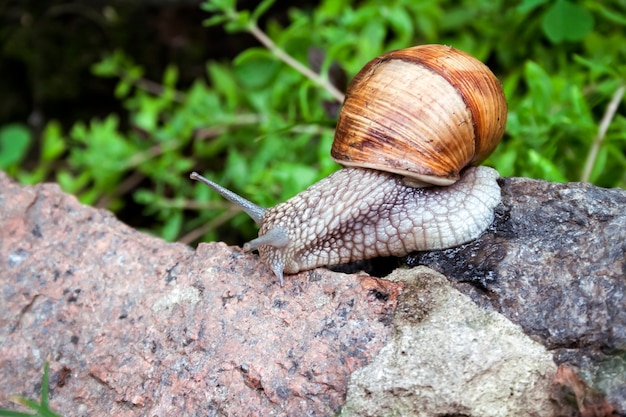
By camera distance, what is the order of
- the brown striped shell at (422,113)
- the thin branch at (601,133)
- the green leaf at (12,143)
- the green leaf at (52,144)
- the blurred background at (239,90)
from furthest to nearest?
the green leaf at (52,144)
the green leaf at (12,143)
the blurred background at (239,90)
the thin branch at (601,133)
the brown striped shell at (422,113)

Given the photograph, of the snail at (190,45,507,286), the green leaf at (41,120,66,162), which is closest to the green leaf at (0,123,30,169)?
the green leaf at (41,120,66,162)

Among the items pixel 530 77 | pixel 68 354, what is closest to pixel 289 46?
pixel 530 77

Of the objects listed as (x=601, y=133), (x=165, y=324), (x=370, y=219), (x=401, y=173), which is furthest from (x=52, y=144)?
(x=601, y=133)

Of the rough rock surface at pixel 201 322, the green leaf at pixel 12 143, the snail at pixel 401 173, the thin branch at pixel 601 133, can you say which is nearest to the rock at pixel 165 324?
the rough rock surface at pixel 201 322

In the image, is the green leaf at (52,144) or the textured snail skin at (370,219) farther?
the green leaf at (52,144)

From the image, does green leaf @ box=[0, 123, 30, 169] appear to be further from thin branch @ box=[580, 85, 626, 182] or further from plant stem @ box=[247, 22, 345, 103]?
thin branch @ box=[580, 85, 626, 182]

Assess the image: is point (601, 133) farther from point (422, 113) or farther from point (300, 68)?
point (300, 68)

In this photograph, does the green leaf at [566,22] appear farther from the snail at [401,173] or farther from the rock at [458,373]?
the rock at [458,373]
